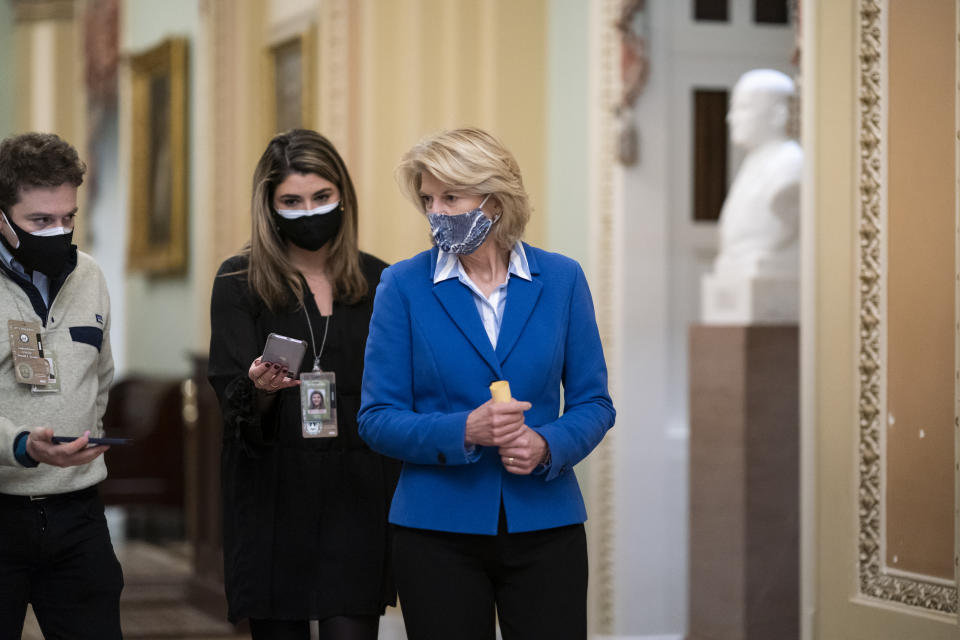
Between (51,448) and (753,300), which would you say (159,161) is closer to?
(753,300)

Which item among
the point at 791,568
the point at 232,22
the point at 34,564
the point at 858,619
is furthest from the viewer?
the point at 232,22

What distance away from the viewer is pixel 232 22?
9.29m

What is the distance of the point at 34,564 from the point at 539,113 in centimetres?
399

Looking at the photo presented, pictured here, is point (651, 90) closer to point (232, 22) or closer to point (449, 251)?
point (449, 251)

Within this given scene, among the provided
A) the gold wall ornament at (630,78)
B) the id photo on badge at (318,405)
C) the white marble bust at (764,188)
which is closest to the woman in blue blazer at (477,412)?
the id photo on badge at (318,405)

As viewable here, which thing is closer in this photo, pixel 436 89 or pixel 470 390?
pixel 470 390

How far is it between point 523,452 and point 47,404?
3.82 feet

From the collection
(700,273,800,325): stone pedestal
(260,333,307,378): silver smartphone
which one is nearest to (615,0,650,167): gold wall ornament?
(700,273,800,325): stone pedestal

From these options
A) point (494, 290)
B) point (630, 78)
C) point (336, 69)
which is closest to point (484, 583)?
point (494, 290)

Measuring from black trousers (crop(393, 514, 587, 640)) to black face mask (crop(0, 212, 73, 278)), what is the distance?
41.2 inches

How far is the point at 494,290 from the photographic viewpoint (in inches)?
107

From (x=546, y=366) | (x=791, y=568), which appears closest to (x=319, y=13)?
(x=791, y=568)

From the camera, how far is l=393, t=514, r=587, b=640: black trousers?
2.57m

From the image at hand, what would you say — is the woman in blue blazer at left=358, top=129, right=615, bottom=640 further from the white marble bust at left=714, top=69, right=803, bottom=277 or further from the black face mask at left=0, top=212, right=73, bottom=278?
the white marble bust at left=714, top=69, right=803, bottom=277
